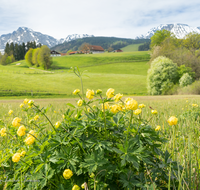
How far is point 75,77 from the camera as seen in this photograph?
4228 centimetres

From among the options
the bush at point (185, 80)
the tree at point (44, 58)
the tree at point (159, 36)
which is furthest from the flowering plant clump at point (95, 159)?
the tree at point (44, 58)

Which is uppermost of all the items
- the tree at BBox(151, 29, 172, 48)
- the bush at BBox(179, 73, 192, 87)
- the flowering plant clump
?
the tree at BBox(151, 29, 172, 48)

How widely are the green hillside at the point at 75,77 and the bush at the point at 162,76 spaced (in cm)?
323

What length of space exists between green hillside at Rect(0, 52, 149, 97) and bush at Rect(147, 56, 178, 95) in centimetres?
323

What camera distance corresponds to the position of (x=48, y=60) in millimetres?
58125

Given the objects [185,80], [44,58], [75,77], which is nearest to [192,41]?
[185,80]

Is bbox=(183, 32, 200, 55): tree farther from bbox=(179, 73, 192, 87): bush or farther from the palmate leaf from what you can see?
the palmate leaf

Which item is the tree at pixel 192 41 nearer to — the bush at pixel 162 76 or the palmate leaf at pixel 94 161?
the bush at pixel 162 76

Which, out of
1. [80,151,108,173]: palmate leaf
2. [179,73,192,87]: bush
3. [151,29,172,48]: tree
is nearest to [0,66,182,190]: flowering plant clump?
[80,151,108,173]: palmate leaf

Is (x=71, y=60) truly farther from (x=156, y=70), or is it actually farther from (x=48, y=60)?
(x=156, y=70)

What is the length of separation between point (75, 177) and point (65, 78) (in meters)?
41.0

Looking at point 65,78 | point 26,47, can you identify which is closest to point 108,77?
point 65,78

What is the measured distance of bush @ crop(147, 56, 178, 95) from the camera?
27.0 m

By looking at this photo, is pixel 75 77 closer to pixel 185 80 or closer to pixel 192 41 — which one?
pixel 185 80
